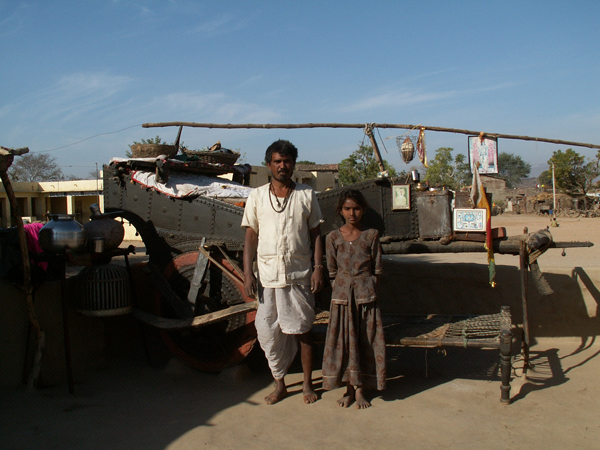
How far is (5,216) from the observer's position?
24.6 metres

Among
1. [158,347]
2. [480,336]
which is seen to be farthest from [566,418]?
[158,347]

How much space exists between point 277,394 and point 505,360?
1.62 metres

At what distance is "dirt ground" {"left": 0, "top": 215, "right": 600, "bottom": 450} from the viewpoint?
285 centimetres

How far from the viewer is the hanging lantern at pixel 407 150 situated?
16.7ft

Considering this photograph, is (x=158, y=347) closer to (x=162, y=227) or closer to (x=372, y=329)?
(x=162, y=227)

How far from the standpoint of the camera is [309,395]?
3.40m

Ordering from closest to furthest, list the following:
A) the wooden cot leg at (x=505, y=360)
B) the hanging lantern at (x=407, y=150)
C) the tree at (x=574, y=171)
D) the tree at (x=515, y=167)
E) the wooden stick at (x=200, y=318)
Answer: the wooden cot leg at (x=505, y=360) → the wooden stick at (x=200, y=318) → the hanging lantern at (x=407, y=150) → the tree at (x=574, y=171) → the tree at (x=515, y=167)

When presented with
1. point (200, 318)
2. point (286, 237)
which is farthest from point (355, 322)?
point (200, 318)

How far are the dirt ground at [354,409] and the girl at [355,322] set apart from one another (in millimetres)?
202

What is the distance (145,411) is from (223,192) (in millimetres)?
2081

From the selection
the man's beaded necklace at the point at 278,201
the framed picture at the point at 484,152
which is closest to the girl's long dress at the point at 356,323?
the man's beaded necklace at the point at 278,201

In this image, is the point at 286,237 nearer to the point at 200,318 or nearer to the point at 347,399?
the point at 200,318

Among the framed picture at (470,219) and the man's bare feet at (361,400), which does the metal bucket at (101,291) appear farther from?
the framed picture at (470,219)

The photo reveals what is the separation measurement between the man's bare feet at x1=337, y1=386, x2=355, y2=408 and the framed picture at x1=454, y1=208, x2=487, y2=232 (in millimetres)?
1582
